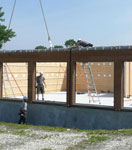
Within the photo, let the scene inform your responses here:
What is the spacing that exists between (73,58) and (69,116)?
8.17ft

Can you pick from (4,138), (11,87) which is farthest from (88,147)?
(11,87)

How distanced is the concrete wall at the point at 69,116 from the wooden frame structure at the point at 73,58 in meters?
0.33

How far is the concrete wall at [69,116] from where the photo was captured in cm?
1138

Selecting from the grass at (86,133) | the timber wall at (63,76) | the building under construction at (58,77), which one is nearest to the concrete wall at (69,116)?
the grass at (86,133)

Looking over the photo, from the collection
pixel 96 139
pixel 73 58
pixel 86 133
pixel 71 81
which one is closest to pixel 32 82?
pixel 71 81

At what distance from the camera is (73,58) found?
1260cm

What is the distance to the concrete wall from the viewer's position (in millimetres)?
11375

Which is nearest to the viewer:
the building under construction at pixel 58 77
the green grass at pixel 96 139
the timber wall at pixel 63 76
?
the green grass at pixel 96 139

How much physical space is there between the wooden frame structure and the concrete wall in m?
0.33

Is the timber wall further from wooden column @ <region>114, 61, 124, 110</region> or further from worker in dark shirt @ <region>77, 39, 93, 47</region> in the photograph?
wooden column @ <region>114, 61, 124, 110</region>

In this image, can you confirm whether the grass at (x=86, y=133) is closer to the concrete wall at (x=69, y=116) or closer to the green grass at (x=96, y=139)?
the green grass at (x=96, y=139)

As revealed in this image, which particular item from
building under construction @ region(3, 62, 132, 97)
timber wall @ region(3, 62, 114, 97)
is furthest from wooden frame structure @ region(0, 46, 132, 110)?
timber wall @ region(3, 62, 114, 97)

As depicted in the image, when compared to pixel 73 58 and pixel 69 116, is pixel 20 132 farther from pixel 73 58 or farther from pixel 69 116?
pixel 73 58

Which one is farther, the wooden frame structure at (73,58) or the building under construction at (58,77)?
the building under construction at (58,77)
